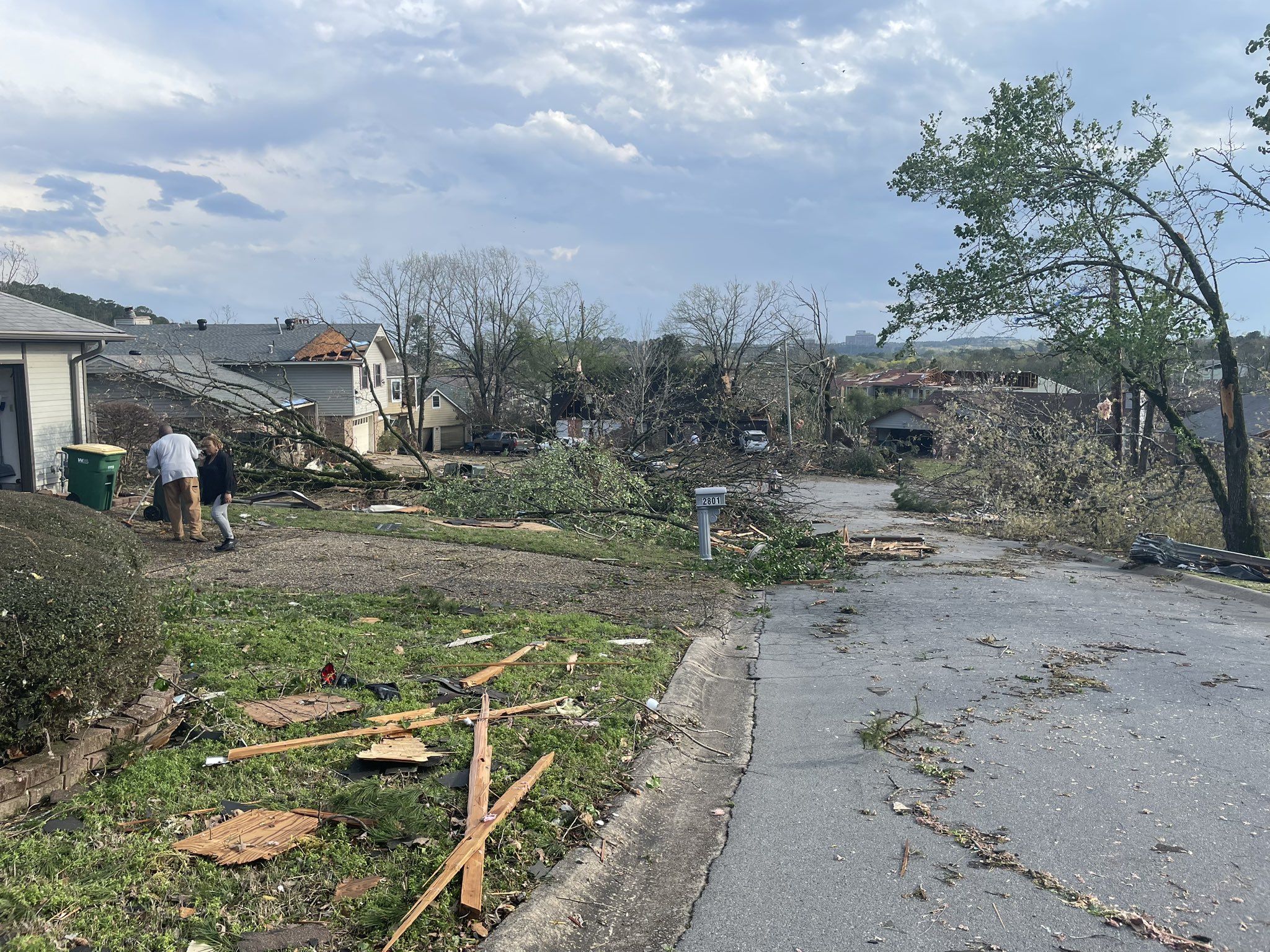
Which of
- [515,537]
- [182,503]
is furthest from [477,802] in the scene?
[515,537]

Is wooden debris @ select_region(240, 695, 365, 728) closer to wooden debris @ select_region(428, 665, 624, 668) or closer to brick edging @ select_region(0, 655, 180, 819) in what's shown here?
brick edging @ select_region(0, 655, 180, 819)

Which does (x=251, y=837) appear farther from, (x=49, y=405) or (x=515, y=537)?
(x=49, y=405)

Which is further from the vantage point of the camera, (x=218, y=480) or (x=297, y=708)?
(x=218, y=480)

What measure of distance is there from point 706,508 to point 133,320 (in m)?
41.7

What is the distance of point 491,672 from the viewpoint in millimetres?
6238

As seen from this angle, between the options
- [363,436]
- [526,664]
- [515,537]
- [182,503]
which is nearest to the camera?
[526,664]

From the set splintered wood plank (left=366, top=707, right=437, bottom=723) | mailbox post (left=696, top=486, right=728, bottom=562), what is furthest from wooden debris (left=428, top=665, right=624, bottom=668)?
mailbox post (left=696, top=486, right=728, bottom=562)

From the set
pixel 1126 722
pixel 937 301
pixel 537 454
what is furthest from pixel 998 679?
pixel 537 454

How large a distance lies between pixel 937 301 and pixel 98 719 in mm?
15568

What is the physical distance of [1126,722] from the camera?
5.99 meters

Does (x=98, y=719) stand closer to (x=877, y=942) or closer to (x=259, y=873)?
(x=259, y=873)

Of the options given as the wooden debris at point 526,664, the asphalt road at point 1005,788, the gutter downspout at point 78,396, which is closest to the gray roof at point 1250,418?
the asphalt road at point 1005,788

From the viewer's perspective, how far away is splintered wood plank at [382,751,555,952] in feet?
10.4

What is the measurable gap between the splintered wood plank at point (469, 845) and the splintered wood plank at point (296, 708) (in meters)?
1.27
